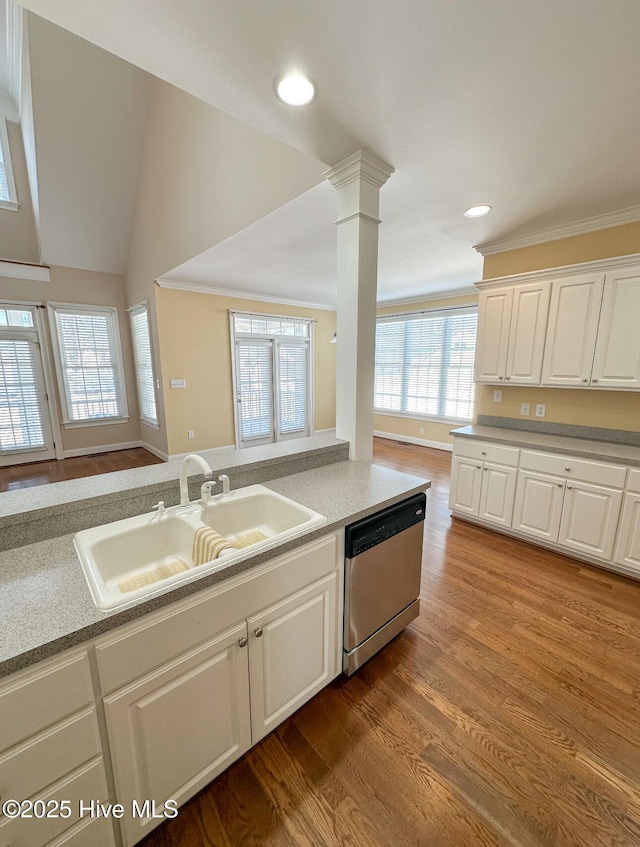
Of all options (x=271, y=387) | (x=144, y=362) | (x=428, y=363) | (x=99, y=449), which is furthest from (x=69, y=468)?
(x=428, y=363)

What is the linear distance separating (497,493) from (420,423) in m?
3.38

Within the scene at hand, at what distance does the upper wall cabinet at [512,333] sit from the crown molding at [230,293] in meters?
3.52

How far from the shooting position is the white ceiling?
112 centimetres

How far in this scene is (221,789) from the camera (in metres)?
1.23

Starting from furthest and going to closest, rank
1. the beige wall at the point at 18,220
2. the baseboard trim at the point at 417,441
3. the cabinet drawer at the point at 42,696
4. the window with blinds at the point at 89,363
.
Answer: the baseboard trim at the point at 417,441 < the window with blinds at the point at 89,363 < the beige wall at the point at 18,220 < the cabinet drawer at the point at 42,696

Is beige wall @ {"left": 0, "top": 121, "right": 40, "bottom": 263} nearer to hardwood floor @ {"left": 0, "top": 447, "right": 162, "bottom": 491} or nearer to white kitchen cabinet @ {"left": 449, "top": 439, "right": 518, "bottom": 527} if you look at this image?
hardwood floor @ {"left": 0, "top": 447, "right": 162, "bottom": 491}

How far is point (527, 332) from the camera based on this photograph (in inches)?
114

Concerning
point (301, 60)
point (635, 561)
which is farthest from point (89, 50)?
point (635, 561)

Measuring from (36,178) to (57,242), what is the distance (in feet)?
2.70

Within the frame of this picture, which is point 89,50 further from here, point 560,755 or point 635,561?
point 635,561

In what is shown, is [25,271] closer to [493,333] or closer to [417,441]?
[493,333]

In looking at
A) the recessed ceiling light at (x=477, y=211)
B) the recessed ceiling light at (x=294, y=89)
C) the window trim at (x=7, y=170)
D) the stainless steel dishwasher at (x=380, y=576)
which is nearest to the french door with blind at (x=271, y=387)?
the window trim at (x=7, y=170)

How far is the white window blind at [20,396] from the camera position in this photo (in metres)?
4.75

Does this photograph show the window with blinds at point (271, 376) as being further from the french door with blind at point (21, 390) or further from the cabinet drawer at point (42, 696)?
the cabinet drawer at point (42, 696)
